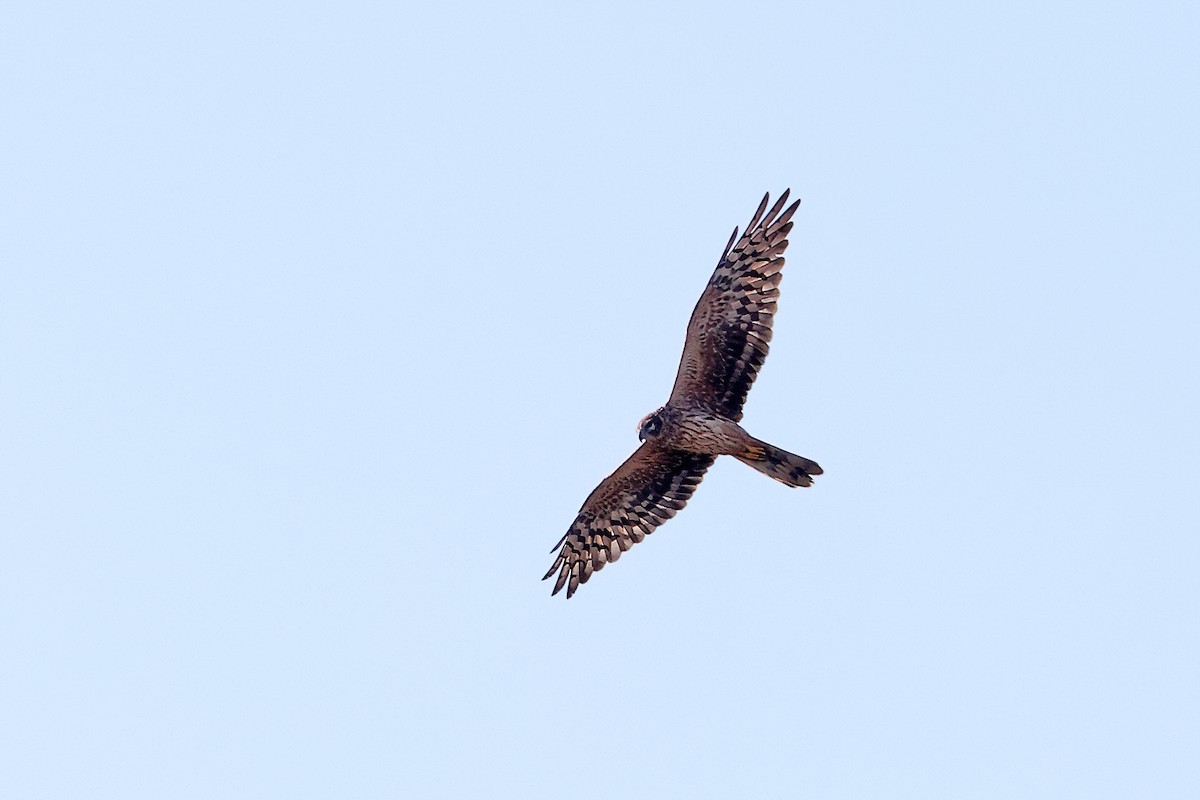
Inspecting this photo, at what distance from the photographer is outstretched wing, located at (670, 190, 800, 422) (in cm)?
1930

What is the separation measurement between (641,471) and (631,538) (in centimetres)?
88

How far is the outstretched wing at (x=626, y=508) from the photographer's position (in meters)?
20.2

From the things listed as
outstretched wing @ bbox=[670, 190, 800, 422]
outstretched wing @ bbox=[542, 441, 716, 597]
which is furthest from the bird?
outstretched wing @ bbox=[542, 441, 716, 597]

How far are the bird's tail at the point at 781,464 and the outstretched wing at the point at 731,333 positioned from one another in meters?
0.56

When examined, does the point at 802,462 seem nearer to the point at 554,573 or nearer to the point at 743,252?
the point at 743,252

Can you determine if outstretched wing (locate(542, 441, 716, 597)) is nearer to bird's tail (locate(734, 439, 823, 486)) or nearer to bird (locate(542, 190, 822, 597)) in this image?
bird (locate(542, 190, 822, 597))

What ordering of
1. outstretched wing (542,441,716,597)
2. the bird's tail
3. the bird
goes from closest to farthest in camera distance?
the bird's tail, the bird, outstretched wing (542,441,716,597)

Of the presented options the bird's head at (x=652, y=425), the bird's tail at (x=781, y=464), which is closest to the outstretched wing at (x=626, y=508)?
the bird's head at (x=652, y=425)

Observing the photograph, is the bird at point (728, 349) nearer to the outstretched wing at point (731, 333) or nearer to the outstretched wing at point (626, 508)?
the outstretched wing at point (731, 333)

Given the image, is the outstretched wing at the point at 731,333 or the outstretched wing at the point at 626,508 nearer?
the outstretched wing at the point at 731,333

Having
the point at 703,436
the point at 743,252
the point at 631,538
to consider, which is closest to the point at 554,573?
the point at 631,538

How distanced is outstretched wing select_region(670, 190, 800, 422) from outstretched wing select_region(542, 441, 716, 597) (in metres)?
0.98

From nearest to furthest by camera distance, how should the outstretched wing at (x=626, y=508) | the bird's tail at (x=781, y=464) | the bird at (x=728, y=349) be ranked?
the bird's tail at (x=781, y=464)
the bird at (x=728, y=349)
the outstretched wing at (x=626, y=508)

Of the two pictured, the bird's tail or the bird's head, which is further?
the bird's head
